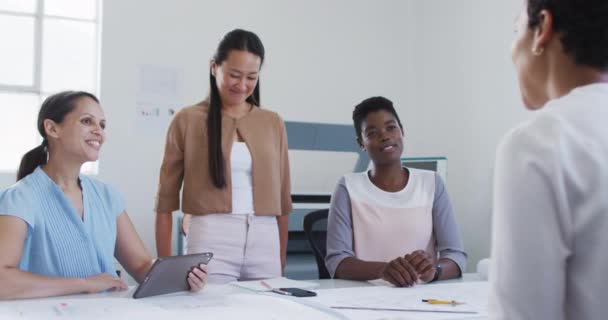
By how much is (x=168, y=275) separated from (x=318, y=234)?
2.67ft

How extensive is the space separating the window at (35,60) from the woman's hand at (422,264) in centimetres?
257

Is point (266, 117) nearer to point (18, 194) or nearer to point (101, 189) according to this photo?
point (101, 189)

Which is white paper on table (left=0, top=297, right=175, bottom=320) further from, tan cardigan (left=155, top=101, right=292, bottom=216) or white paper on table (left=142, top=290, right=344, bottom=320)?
tan cardigan (left=155, top=101, right=292, bottom=216)

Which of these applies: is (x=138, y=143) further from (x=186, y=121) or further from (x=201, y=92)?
(x=186, y=121)

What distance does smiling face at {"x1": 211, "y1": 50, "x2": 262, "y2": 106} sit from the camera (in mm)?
1880

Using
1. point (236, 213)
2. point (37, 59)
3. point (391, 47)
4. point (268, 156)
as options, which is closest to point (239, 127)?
point (268, 156)

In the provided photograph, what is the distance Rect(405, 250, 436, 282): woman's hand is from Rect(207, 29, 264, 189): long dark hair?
57 centimetres

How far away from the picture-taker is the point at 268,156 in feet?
6.23

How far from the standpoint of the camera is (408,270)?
155 centimetres

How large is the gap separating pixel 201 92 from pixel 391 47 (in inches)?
53.7

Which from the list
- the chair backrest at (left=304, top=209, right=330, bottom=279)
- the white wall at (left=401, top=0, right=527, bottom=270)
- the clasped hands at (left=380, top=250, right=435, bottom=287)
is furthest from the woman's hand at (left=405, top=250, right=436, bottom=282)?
the white wall at (left=401, top=0, right=527, bottom=270)

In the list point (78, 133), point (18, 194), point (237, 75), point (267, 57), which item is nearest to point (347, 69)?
point (267, 57)

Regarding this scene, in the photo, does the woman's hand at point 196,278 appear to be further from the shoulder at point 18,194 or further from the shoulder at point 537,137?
the shoulder at point 537,137

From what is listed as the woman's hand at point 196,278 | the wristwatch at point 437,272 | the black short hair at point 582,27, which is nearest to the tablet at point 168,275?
the woman's hand at point 196,278
